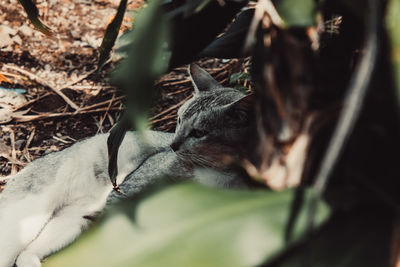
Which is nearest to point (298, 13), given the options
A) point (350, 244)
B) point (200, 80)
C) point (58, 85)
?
point (350, 244)

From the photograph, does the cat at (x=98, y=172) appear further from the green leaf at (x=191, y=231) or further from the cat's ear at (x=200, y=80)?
the green leaf at (x=191, y=231)

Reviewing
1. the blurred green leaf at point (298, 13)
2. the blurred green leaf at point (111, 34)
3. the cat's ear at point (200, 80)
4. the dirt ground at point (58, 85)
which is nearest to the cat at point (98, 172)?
the cat's ear at point (200, 80)

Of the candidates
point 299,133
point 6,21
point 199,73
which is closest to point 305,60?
point 299,133

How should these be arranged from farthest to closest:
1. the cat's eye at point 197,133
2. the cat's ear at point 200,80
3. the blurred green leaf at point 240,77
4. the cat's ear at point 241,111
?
the blurred green leaf at point 240,77
the cat's ear at point 200,80
the cat's eye at point 197,133
the cat's ear at point 241,111

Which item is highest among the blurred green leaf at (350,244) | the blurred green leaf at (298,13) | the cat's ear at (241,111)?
the blurred green leaf at (298,13)

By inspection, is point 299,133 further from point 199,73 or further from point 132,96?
point 199,73

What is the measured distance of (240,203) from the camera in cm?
49

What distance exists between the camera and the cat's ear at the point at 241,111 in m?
1.20

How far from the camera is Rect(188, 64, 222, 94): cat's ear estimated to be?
1645mm

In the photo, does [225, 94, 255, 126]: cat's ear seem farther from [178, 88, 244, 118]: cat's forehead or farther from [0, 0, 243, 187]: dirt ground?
[0, 0, 243, 187]: dirt ground

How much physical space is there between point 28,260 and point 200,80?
986 millimetres

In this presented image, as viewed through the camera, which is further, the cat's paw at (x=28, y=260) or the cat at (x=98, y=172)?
the cat's paw at (x=28, y=260)

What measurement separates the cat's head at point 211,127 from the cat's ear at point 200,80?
2 centimetres

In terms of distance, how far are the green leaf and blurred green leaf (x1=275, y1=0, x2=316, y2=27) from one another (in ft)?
0.67
